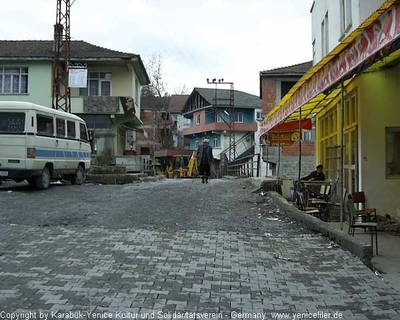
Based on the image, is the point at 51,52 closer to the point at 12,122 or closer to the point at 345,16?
the point at 12,122

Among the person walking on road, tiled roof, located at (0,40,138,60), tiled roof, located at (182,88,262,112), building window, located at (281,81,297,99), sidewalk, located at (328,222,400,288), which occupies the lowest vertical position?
sidewalk, located at (328,222,400,288)

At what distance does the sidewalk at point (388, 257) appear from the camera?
5935 millimetres

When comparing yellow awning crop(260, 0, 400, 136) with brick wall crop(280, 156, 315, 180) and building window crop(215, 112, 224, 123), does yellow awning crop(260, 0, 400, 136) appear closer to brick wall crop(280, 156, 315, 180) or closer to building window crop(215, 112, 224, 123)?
brick wall crop(280, 156, 315, 180)

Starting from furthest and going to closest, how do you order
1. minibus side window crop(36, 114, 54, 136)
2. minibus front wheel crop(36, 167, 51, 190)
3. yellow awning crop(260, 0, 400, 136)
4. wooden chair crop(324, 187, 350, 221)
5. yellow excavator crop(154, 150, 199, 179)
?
yellow excavator crop(154, 150, 199, 179), minibus front wheel crop(36, 167, 51, 190), minibus side window crop(36, 114, 54, 136), wooden chair crop(324, 187, 350, 221), yellow awning crop(260, 0, 400, 136)

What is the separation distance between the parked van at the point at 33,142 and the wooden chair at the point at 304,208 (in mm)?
7308

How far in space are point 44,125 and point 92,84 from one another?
13932 mm

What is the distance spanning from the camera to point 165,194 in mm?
13547

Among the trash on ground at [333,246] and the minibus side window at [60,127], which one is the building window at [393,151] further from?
the minibus side window at [60,127]

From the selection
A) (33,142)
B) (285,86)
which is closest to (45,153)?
(33,142)

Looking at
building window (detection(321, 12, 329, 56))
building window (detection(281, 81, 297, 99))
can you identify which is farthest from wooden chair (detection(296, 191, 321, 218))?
building window (detection(281, 81, 297, 99))

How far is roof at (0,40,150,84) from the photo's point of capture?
85.9 feet

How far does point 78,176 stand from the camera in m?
16.9

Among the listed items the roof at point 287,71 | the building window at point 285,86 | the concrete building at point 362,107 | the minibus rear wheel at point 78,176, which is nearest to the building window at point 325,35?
the concrete building at point 362,107

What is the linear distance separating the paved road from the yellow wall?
204 centimetres
